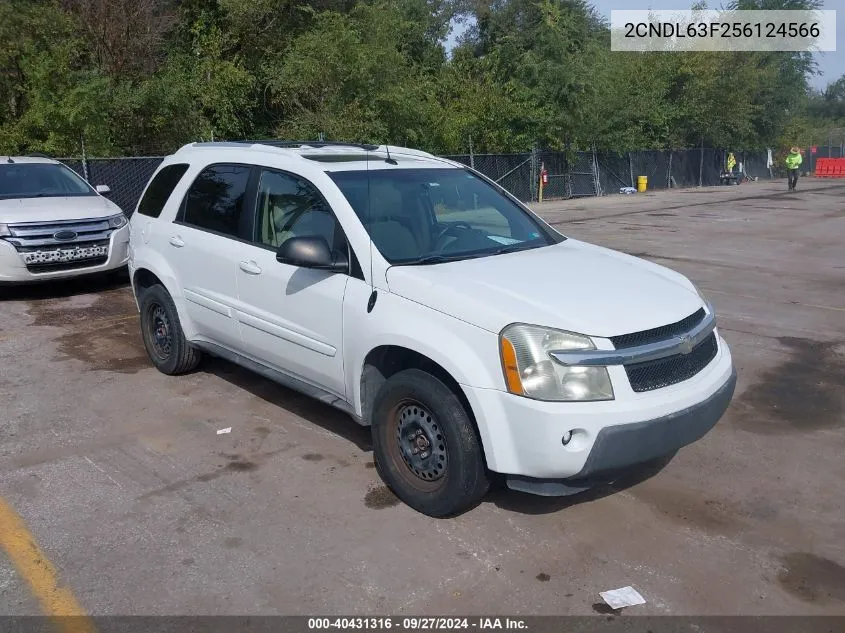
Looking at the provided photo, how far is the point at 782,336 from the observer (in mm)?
8188

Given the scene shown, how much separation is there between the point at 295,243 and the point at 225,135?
2039cm

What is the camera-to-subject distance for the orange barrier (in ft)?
148

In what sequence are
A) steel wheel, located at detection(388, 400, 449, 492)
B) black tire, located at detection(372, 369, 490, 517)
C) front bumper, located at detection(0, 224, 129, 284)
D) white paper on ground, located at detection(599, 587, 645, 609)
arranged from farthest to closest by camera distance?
front bumper, located at detection(0, 224, 129, 284), steel wheel, located at detection(388, 400, 449, 492), black tire, located at detection(372, 369, 490, 517), white paper on ground, located at detection(599, 587, 645, 609)

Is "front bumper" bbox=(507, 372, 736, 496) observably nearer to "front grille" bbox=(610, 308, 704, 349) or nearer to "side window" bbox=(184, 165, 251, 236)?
"front grille" bbox=(610, 308, 704, 349)

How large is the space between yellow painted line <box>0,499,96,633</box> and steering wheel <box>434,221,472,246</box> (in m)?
2.70

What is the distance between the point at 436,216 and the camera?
5.20 metres

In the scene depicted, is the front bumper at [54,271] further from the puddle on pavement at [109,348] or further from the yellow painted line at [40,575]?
the yellow painted line at [40,575]

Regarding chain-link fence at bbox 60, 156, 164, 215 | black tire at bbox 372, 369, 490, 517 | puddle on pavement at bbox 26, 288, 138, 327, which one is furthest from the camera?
chain-link fence at bbox 60, 156, 164, 215

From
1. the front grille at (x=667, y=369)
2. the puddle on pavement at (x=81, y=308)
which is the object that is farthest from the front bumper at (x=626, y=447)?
the puddle on pavement at (x=81, y=308)

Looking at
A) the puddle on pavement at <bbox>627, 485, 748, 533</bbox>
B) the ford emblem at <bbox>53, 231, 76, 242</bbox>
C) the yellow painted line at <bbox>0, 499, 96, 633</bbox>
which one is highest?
the ford emblem at <bbox>53, 231, 76, 242</bbox>

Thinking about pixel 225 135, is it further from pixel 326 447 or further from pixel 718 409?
pixel 718 409

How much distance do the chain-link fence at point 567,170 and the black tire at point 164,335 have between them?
33.9ft

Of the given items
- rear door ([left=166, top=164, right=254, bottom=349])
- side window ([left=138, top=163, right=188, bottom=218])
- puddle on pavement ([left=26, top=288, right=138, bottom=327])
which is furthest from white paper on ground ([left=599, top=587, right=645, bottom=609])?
puddle on pavement ([left=26, top=288, right=138, bottom=327])

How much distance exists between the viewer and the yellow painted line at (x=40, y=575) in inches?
135
